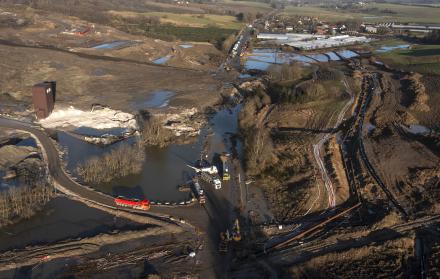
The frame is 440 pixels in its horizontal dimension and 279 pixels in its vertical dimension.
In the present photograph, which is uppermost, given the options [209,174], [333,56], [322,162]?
[333,56]

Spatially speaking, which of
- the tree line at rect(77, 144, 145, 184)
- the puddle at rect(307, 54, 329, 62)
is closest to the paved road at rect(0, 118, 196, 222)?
the tree line at rect(77, 144, 145, 184)

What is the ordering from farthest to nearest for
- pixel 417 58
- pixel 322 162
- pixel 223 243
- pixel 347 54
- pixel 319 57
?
pixel 347 54, pixel 319 57, pixel 417 58, pixel 322 162, pixel 223 243

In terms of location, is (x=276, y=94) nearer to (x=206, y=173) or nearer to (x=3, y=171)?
(x=206, y=173)

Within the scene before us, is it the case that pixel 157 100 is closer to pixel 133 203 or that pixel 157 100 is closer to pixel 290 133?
pixel 290 133

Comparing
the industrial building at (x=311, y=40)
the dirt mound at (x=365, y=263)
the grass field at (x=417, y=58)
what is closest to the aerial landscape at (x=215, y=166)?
the dirt mound at (x=365, y=263)

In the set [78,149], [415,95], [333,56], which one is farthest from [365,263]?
[333,56]

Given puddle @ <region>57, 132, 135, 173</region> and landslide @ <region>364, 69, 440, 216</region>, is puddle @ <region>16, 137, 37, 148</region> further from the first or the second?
landslide @ <region>364, 69, 440, 216</region>
